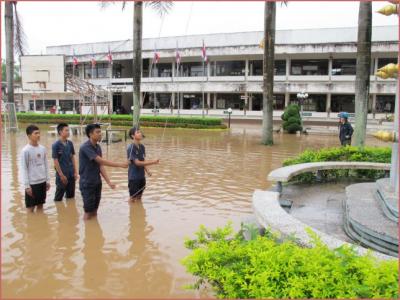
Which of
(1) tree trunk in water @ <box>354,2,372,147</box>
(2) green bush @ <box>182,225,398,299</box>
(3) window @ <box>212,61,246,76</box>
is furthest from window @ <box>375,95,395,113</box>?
(2) green bush @ <box>182,225,398,299</box>

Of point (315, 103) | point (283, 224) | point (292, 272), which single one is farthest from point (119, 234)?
point (315, 103)

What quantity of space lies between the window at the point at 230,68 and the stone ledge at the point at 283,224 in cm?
3753

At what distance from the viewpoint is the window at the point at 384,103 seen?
121 feet

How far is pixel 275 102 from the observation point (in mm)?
41031

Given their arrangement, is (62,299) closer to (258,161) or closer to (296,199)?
(296,199)

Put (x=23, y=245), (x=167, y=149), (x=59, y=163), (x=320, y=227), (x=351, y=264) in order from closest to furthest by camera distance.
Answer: (x=351, y=264), (x=23, y=245), (x=320, y=227), (x=59, y=163), (x=167, y=149)

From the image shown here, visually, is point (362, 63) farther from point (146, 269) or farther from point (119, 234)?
point (146, 269)

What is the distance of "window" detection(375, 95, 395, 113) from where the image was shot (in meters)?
36.8

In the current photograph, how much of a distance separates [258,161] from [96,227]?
28.2 ft

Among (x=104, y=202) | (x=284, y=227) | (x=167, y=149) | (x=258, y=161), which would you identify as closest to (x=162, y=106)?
(x=167, y=149)

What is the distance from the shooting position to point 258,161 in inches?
546

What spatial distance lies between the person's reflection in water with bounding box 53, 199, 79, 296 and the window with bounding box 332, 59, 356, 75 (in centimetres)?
3547

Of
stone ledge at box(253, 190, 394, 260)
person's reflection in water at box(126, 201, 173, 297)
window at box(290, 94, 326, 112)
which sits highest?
window at box(290, 94, 326, 112)

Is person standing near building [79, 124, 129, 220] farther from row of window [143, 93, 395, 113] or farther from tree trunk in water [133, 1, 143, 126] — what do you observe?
row of window [143, 93, 395, 113]
